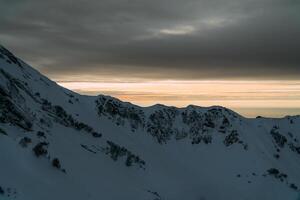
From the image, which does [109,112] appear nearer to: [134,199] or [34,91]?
[34,91]

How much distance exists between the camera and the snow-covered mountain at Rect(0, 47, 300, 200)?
39750 mm

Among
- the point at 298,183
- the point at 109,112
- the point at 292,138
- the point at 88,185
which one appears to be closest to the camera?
the point at 88,185

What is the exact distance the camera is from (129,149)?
2889 inches

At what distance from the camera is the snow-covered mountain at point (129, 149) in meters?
39.8

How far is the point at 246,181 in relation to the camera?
82812 millimetres

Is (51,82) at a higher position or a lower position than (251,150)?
higher

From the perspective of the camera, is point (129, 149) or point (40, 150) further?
point (129, 149)

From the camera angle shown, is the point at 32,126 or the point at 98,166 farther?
the point at 98,166

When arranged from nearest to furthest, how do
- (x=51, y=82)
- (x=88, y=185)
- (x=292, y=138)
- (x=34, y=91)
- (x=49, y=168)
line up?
(x=49, y=168), (x=88, y=185), (x=34, y=91), (x=51, y=82), (x=292, y=138)

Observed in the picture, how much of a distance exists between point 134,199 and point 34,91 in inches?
882

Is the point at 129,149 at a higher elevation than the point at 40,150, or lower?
lower

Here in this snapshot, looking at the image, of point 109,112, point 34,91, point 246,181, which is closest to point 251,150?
point 246,181

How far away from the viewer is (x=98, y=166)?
54.6 m

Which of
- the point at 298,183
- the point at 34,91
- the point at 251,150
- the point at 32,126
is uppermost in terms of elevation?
the point at 34,91
